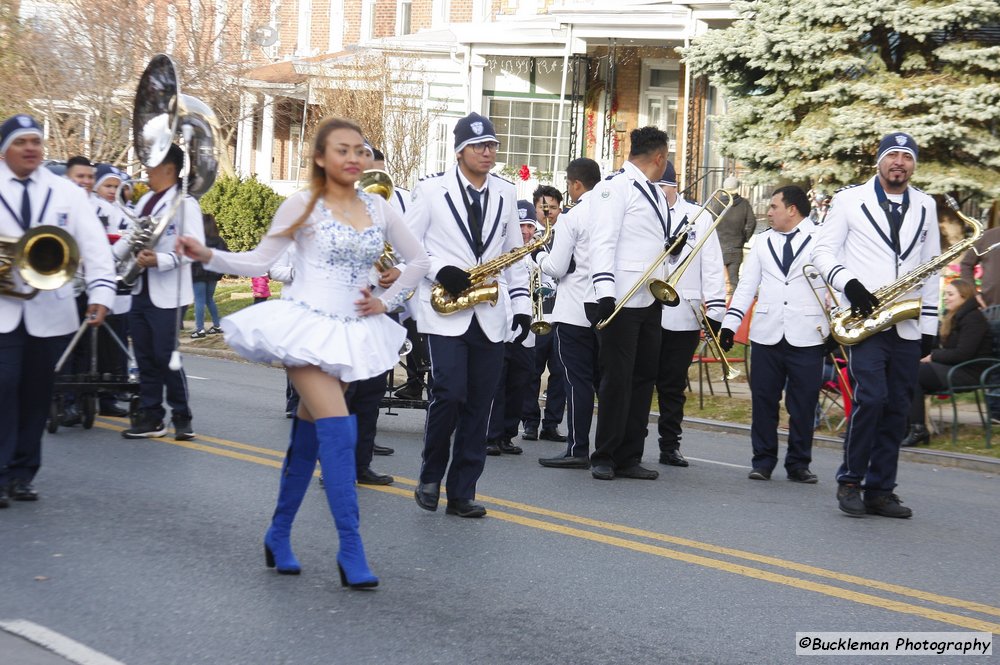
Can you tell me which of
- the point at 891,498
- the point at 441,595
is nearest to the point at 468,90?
the point at 891,498

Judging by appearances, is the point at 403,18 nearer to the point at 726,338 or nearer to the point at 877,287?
the point at 726,338

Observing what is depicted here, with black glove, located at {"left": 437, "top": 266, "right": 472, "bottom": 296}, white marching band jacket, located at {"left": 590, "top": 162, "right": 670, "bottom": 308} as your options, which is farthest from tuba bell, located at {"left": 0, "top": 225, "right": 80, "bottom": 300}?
white marching band jacket, located at {"left": 590, "top": 162, "right": 670, "bottom": 308}

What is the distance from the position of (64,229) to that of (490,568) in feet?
11.3

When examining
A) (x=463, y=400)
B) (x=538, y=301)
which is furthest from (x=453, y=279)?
(x=538, y=301)

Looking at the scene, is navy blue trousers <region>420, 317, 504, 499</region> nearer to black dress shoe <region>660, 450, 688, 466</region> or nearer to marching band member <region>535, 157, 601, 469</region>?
marching band member <region>535, 157, 601, 469</region>

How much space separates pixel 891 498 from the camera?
905cm

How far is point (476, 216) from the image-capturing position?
27.8ft

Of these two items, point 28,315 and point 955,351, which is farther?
point 955,351

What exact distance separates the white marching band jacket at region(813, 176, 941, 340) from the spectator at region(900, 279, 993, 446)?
411 cm

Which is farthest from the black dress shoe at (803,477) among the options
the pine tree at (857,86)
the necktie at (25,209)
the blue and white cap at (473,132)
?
the pine tree at (857,86)

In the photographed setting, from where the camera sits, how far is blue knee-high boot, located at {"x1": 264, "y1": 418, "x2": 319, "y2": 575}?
6.70m

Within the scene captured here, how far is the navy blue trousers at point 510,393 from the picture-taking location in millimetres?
11422

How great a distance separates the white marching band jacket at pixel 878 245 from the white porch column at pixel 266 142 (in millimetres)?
29720

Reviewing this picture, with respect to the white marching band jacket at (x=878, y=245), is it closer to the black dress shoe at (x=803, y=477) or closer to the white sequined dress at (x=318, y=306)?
the black dress shoe at (x=803, y=477)
